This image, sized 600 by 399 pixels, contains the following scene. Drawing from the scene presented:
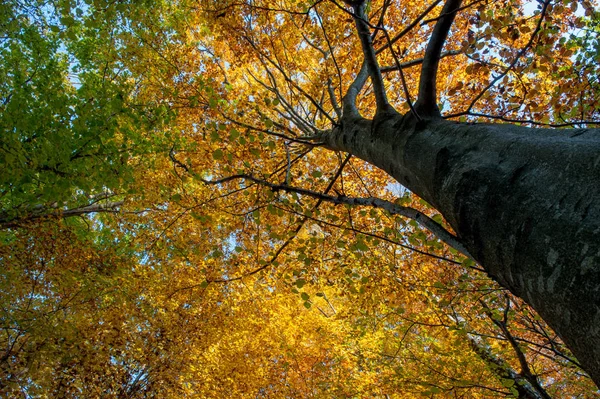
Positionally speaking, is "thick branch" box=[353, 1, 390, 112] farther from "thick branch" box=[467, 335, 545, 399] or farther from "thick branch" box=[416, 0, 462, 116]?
"thick branch" box=[467, 335, 545, 399]

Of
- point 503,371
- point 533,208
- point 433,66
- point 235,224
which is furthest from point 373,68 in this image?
point 503,371

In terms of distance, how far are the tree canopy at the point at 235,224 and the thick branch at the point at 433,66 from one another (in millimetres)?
1599

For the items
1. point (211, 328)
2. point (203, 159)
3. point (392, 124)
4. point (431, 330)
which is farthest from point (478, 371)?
point (203, 159)

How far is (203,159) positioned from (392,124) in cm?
529

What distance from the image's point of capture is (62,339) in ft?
22.0

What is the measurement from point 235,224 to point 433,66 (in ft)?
15.1

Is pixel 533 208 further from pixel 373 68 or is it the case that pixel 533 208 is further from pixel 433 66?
pixel 373 68

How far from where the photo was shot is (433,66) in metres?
1.88

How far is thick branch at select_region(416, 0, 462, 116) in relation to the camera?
185cm

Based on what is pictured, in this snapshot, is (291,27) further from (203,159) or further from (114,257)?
(114,257)

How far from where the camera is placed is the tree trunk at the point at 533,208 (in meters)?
0.69

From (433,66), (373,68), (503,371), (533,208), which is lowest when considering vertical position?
(533,208)

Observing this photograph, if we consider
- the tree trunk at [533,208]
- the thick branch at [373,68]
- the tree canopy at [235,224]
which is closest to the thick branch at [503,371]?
the tree canopy at [235,224]

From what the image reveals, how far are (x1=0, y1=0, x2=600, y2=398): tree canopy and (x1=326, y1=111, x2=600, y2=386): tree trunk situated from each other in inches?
86.7
